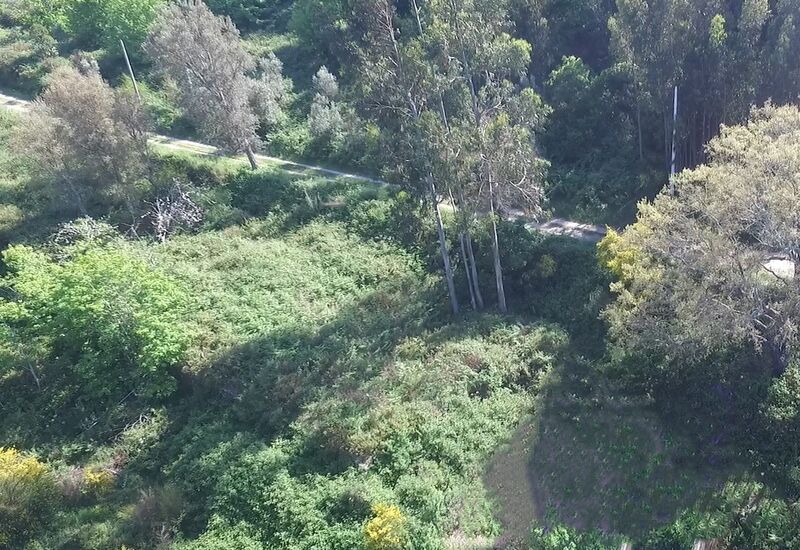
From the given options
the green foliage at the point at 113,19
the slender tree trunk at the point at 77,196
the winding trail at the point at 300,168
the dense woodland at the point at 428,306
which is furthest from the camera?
the green foliage at the point at 113,19

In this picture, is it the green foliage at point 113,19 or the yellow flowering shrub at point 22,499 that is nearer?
the yellow flowering shrub at point 22,499

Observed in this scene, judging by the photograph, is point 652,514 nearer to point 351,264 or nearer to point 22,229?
point 351,264

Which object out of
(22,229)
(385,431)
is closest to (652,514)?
(385,431)

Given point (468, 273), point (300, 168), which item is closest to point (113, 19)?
point (300, 168)

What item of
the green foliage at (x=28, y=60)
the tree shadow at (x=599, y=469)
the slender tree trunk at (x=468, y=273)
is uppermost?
the green foliage at (x=28, y=60)

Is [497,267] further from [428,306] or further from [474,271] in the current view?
[428,306]

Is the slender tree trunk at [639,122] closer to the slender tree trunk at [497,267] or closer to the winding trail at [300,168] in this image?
the winding trail at [300,168]

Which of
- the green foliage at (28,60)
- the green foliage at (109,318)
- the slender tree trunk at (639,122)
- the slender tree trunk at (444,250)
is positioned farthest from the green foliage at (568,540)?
the green foliage at (28,60)
